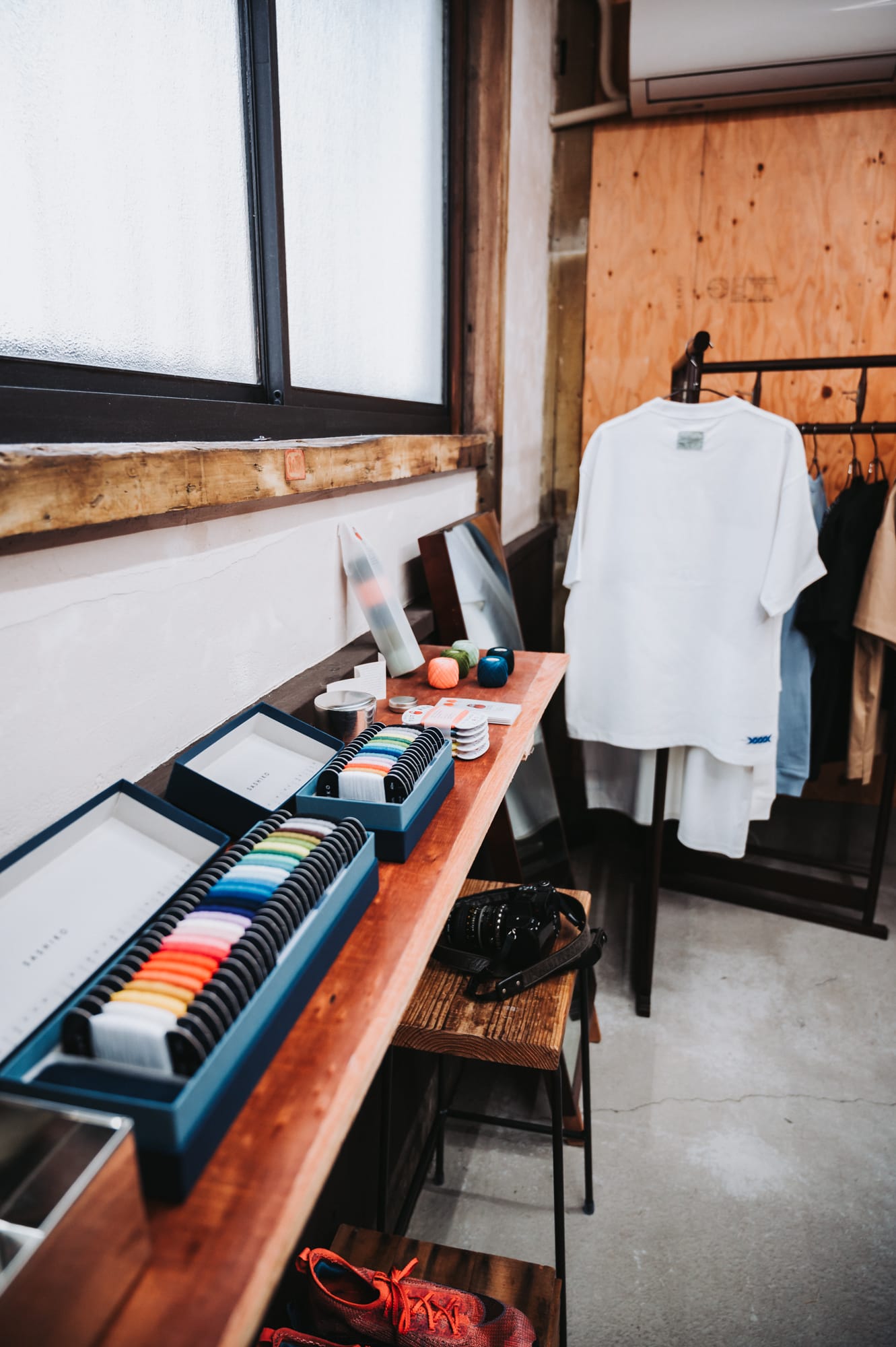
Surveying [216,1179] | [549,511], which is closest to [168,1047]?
[216,1179]

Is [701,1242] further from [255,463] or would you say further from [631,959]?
[255,463]

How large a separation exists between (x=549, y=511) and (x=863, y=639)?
4.43ft

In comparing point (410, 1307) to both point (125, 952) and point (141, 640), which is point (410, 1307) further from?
point (141, 640)

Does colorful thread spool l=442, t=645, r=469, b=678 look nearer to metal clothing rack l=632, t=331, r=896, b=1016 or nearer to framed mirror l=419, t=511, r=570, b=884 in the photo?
framed mirror l=419, t=511, r=570, b=884

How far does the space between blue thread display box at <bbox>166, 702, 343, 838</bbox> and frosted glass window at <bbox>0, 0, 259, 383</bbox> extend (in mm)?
470

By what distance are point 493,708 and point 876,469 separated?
190 centimetres

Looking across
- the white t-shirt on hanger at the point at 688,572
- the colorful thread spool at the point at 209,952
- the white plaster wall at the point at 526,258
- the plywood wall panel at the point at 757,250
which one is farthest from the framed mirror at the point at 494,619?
the plywood wall panel at the point at 757,250

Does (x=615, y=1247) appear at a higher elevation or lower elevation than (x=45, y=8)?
lower

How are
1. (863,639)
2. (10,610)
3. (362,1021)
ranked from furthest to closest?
1. (863,639)
2. (10,610)
3. (362,1021)

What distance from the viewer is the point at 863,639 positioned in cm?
246

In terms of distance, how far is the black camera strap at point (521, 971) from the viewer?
1.39m

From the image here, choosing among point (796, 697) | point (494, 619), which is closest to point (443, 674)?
point (494, 619)

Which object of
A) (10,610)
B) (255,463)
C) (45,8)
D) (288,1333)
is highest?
(45,8)

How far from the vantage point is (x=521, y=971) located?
4.65 feet
